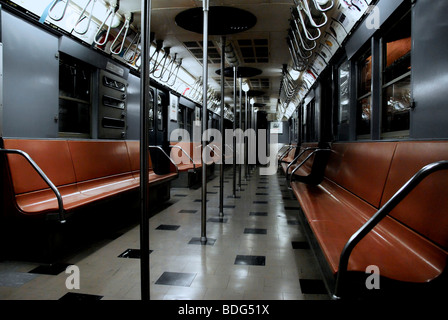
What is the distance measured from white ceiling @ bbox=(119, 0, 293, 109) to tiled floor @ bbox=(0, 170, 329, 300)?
316 centimetres

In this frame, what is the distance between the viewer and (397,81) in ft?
9.36

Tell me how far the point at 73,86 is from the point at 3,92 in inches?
51.4

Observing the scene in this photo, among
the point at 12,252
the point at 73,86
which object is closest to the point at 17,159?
the point at 12,252

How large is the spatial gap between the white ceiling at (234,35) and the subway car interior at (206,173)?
1.5 inches

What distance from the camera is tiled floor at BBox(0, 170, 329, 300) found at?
188 cm

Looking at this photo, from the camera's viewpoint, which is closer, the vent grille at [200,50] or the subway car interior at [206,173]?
the subway car interior at [206,173]

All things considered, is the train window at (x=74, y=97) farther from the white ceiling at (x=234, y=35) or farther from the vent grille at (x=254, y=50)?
the vent grille at (x=254, y=50)

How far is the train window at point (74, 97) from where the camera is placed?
385cm

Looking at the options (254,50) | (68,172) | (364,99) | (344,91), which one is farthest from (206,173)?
(254,50)

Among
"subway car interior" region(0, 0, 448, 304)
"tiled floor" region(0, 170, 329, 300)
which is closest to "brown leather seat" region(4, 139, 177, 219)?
"subway car interior" region(0, 0, 448, 304)

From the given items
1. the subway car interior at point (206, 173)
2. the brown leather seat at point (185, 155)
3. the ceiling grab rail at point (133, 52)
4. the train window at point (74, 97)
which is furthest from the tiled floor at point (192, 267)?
the brown leather seat at point (185, 155)

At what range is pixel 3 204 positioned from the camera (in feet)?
7.64

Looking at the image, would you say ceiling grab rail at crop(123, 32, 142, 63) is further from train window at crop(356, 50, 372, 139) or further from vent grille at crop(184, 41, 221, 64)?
train window at crop(356, 50, 372, 139)

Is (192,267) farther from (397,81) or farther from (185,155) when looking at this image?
(185,155)
